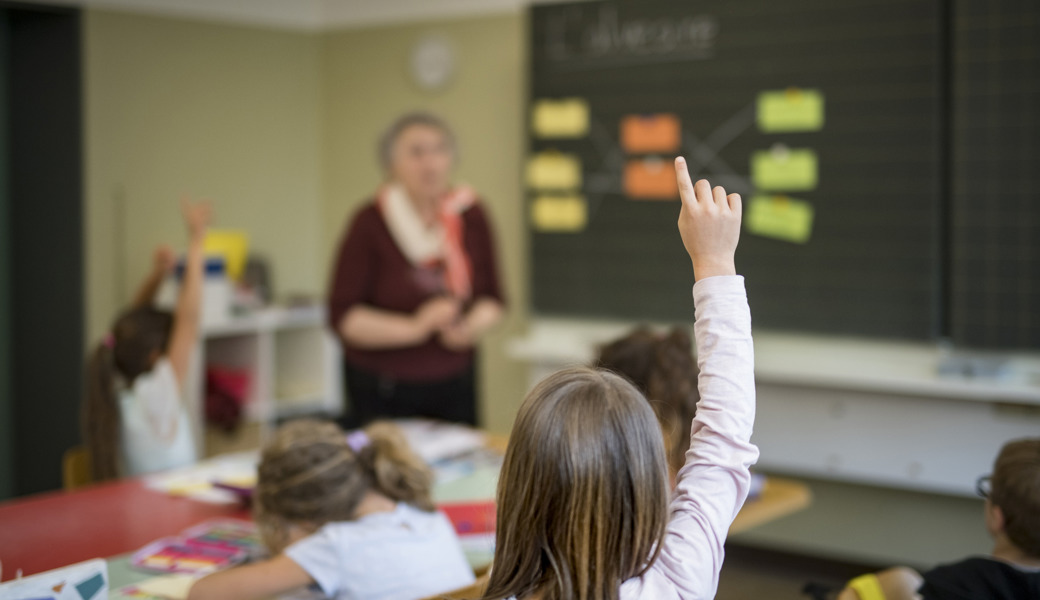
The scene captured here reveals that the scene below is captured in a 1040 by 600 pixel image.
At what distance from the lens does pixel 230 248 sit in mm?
4707

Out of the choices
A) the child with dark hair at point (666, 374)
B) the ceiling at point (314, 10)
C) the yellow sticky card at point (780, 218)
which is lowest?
the child with dark hair at point (666, 374)

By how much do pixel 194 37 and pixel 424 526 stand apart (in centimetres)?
368

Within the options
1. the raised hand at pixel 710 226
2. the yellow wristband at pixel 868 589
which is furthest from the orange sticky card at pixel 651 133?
the raised hand at pixel 710 226

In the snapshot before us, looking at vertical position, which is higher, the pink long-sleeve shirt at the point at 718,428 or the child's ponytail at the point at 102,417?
the pink long-sleeve shirt at the point at 718,428

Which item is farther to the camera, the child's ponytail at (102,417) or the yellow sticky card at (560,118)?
the yellow sticky card at (560,118)

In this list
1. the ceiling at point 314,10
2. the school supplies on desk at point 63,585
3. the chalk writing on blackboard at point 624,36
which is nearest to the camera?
the school supplies on desk at point 63,585

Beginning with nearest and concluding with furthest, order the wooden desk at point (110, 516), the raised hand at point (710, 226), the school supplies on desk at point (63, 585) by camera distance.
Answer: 1. the raised hand at point (710, 226)
2. the school supplies on desk at point (63, 585)
3. the wooden desk at point (110, 516)

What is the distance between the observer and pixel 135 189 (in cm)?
456

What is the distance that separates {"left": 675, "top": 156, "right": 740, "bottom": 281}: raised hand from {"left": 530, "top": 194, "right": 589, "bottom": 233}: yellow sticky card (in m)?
3.00

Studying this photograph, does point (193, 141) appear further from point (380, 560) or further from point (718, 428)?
point (718, 428)

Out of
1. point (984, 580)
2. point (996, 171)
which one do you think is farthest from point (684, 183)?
point (996, 171)

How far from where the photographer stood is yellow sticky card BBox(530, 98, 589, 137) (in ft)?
13.6

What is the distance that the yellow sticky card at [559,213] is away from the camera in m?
4.18

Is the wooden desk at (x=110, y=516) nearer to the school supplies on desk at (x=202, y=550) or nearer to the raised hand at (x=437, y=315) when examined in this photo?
the school supplies on desk at (x=202, y=550)
